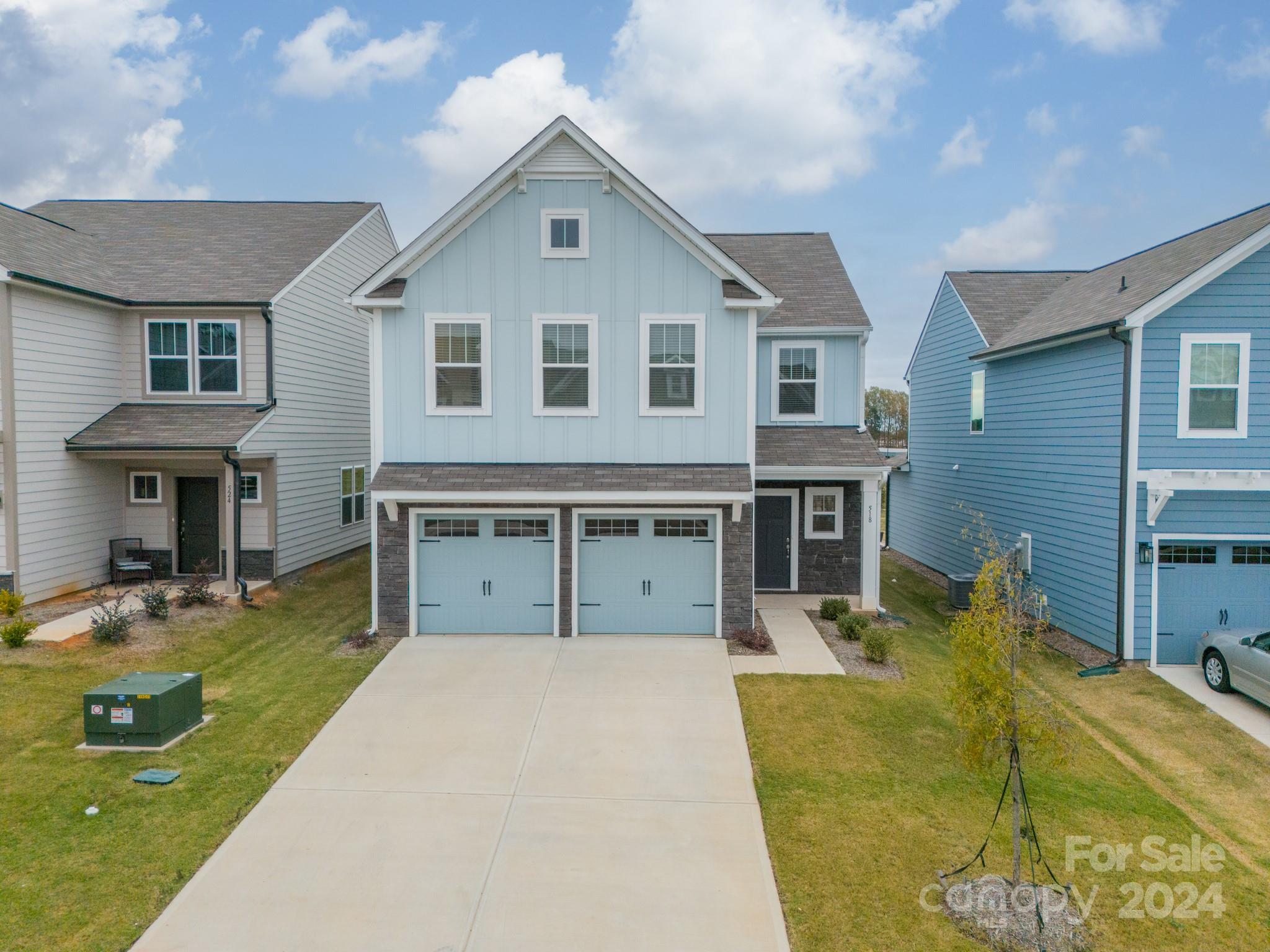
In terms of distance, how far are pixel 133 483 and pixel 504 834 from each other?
13.3 metres

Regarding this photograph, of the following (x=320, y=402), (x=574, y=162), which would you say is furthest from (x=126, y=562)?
(x=574, y=162)

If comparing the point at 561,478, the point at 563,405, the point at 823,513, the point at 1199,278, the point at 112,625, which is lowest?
the point at 112,625

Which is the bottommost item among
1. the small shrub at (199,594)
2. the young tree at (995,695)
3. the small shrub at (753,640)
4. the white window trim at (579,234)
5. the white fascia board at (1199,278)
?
the small shrub at (753,640)

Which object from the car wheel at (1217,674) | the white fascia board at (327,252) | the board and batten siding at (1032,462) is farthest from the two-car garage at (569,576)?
the car wheel at (1217,674)

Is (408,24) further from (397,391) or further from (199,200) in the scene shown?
(397,391)

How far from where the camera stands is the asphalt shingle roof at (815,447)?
13.7 meters

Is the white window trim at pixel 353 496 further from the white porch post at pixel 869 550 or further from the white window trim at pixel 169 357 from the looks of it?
the white porch post at pixel 869 550

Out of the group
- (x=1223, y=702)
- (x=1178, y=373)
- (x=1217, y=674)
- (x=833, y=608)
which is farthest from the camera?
(x=833, y=608)

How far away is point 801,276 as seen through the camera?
16406mm

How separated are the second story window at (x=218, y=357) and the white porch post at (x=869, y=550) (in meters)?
13.3

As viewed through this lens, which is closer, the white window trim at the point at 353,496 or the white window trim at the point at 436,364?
the white window trim at the point at 436,364

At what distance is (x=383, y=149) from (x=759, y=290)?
1993 cm

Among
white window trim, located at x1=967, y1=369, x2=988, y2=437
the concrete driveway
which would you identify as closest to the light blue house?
the concrete driveway

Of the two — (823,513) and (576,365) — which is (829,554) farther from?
(576,365)
